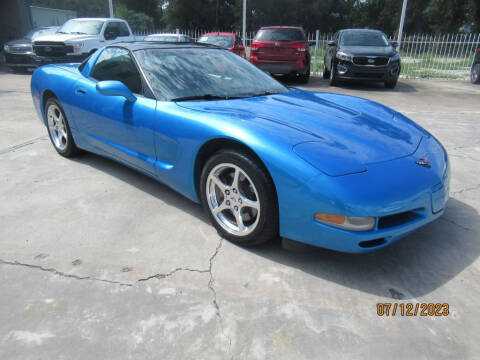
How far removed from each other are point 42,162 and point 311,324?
3.56 metres

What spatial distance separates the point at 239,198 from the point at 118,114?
143cm

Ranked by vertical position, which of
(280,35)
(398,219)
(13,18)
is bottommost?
(398,219)

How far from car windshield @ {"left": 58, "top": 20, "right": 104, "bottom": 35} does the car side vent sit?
11.8 meters

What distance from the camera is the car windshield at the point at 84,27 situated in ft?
38.3

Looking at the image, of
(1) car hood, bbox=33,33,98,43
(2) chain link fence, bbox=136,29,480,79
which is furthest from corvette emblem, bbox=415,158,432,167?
(2) chain link fence, bbox=136,29,480,79

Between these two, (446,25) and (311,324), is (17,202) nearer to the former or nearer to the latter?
(311,324)

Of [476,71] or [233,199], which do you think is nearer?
[233,199]

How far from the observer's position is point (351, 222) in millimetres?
2045

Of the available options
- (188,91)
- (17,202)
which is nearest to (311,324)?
(188,91)

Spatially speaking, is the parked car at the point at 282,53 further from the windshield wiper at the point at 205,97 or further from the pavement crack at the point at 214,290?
the pavement crack at the point at 214,290

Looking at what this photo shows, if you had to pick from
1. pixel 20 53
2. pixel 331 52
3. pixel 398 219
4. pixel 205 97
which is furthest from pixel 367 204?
pixel 20 53

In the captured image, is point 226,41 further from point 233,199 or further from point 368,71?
point 233,199

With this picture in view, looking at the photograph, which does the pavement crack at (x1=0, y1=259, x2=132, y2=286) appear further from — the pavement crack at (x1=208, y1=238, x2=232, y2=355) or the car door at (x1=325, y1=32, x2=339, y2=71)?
the car door at (x1=325, y1=32, x2=339, y2=71)

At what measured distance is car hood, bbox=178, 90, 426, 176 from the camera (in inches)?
86.5
